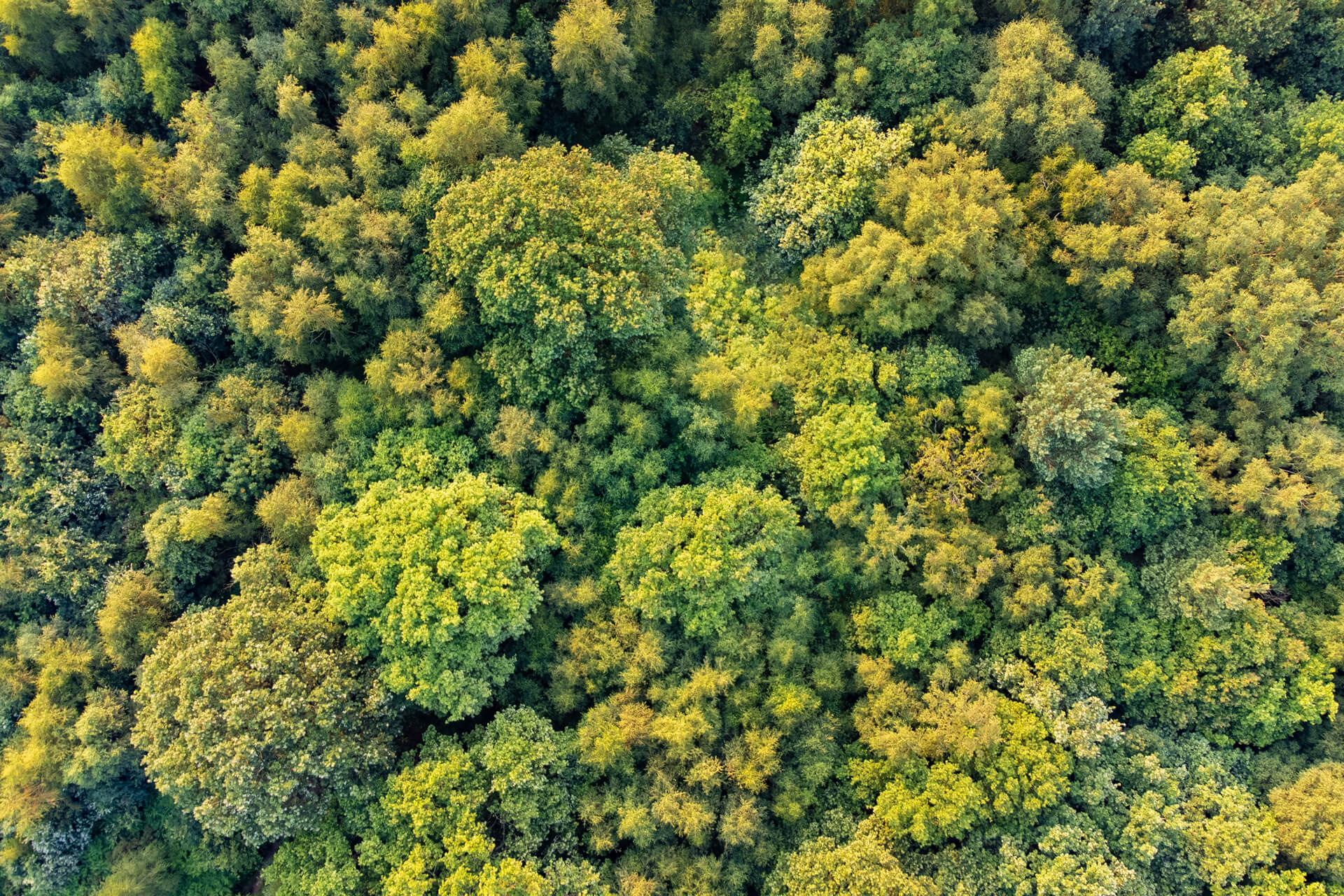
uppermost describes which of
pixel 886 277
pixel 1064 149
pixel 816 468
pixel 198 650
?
pixel 1064 149

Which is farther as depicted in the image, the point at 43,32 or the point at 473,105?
the point at 43,32

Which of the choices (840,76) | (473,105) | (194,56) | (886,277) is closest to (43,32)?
(194,56)

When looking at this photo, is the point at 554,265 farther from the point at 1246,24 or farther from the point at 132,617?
the point at 1246,24

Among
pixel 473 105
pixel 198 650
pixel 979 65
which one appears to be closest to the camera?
pixel 198 650

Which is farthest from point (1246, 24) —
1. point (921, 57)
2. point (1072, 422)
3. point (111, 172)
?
point (111, 172)

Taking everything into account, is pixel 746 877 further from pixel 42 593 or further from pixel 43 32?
pixel 43 32

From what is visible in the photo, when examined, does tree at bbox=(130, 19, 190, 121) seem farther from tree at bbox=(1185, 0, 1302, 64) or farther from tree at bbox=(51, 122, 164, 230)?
tree at bbox=(1185, 0, 1302, 64)

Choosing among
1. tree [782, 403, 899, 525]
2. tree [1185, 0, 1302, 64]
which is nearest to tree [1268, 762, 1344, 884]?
tree [782, 403, 899, 525]
